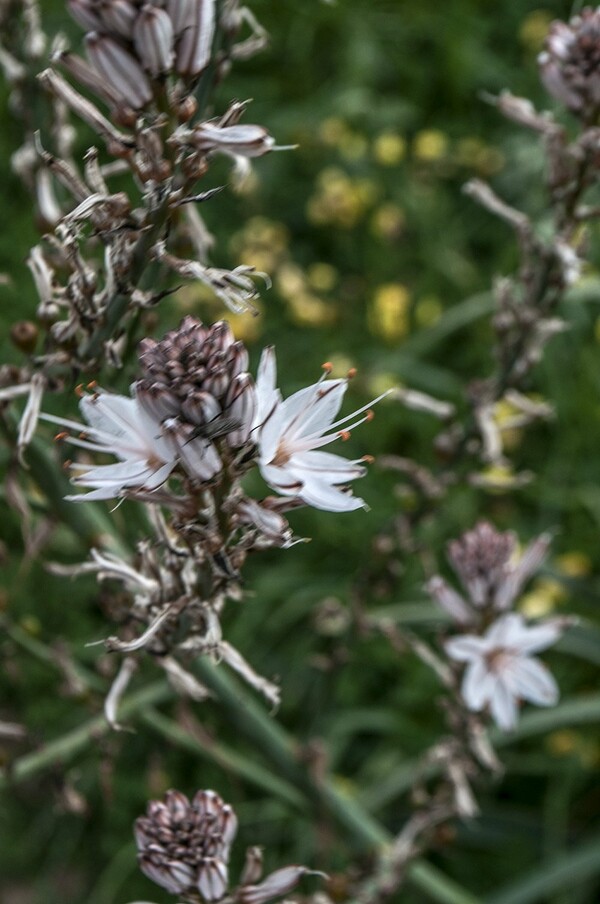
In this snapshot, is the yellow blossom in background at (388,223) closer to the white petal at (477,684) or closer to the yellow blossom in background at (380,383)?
the yellow blossom in background at (380,383)

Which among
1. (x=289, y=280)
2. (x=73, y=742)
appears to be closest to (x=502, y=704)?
(x=73, y=742)

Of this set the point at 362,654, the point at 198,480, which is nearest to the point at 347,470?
the point at 198,480

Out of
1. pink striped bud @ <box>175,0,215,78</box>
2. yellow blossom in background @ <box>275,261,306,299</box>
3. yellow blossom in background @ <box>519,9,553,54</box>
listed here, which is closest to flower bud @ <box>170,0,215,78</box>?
pink striped bud @ <box>175,0,215,78</box>

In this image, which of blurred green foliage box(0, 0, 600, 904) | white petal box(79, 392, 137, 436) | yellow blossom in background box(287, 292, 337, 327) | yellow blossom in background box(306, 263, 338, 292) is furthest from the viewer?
yellow blossom in background box(306, 263, 338, 292)

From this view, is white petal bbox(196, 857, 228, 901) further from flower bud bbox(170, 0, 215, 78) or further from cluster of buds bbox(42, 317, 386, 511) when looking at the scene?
flower bud bbox(170, 0, 215, 78)

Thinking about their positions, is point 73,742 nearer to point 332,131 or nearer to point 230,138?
point 230,138

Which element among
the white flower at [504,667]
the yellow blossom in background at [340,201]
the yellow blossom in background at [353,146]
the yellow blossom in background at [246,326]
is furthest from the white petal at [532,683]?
the yellow blossom in background at [353,146]
